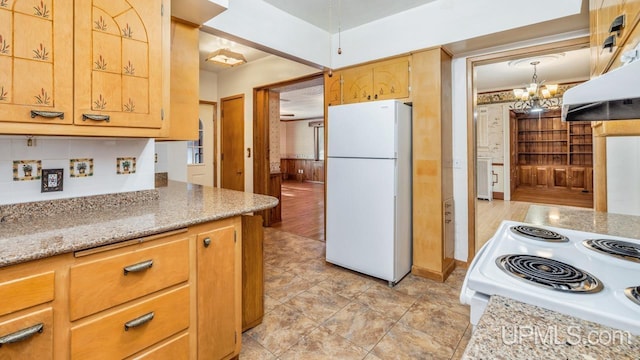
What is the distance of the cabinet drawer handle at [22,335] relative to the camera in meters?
0.92

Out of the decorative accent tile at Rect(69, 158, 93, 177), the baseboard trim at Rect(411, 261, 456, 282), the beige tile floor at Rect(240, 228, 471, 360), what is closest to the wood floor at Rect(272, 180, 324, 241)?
the beige tile floor at Rect(240, 228, 471, 360)

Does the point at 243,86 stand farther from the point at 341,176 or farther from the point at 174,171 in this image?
the point at 341,176

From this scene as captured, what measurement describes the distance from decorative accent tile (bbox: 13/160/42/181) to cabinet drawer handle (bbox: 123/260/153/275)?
0.82 metres

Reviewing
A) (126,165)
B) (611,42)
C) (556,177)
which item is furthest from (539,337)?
(556,177)

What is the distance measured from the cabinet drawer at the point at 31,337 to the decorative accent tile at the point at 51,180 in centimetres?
81

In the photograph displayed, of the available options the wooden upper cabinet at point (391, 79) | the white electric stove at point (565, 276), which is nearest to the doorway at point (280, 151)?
the wooden upper cabinet at point (391, 79)

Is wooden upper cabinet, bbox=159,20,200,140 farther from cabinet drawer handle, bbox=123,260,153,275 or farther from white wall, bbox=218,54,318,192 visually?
white wall, bbox=218,54,318,192

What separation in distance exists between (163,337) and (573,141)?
394 inches

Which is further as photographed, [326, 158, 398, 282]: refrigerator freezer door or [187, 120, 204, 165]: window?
[187, 120, 204, 165]: window

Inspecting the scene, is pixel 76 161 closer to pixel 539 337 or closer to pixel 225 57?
pixel 539 337

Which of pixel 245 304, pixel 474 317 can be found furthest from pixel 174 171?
pixel 474 317

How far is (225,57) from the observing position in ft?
11.7

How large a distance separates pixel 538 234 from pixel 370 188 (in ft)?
5.03

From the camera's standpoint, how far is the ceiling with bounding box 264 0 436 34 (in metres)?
2.69
